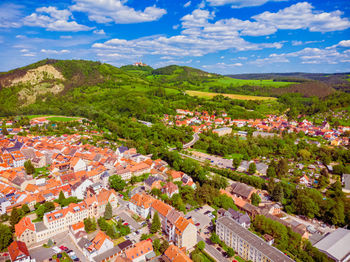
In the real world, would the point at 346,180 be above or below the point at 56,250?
below

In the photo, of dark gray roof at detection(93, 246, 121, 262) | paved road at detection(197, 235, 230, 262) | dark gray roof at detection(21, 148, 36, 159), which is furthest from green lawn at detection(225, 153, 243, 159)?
dark gray roof at detection(21, 148, 36, 159)

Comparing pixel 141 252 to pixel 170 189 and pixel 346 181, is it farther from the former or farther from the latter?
pixel 346 181

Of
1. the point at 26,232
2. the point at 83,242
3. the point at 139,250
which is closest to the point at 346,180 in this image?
the point at 139,250

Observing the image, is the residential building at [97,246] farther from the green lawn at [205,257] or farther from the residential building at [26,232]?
the green lawn at [205,257]

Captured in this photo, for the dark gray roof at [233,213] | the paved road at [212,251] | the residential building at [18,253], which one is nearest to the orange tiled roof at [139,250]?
the paved road at [212,251]

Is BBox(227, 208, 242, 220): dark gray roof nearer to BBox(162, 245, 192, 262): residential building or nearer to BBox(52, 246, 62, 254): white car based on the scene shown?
BBox(162, 245, 192, 262): residential building

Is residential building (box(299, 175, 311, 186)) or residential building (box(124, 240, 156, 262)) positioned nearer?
residential building (box(124, 240, 156, 262))

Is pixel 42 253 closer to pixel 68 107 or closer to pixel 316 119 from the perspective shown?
pixel 68 107
